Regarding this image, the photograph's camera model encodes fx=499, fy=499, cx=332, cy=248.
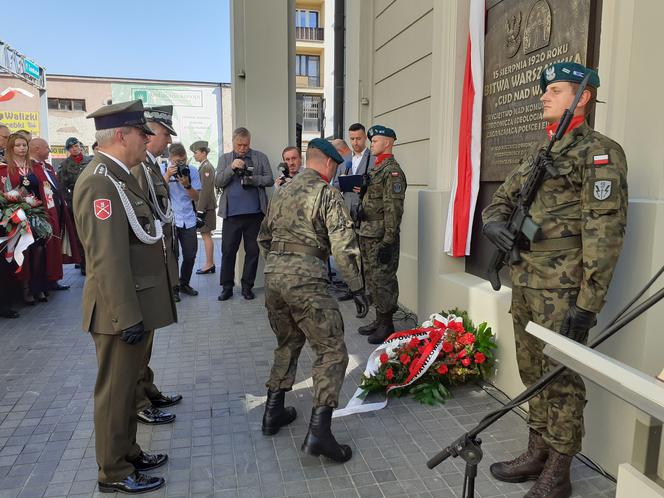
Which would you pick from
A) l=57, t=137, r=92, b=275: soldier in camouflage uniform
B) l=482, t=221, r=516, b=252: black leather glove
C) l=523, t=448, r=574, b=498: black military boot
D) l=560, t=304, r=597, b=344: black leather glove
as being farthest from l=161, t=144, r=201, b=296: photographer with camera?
l=560, t=304, r=597, b=344: black leather glove

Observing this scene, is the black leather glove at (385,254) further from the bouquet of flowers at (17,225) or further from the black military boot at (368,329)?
the bouquet of flowers at (17,225)

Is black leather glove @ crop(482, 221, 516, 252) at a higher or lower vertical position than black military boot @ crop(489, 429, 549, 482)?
higher

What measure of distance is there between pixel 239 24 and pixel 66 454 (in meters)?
6.43

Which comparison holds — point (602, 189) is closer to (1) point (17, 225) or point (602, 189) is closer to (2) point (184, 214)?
(2) point (184, 214)

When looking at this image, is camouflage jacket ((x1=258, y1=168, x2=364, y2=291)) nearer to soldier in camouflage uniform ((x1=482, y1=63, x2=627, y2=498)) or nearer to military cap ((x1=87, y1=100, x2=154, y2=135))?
soldier in camouflage uniform ((x1=482, y1=63, x2=627, y2=498))

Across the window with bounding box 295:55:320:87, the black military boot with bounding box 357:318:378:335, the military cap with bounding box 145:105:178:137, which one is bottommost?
the black military boot with bounding box 357:318:378:335

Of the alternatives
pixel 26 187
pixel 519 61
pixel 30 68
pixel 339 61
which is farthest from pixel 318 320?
pixel 30 68

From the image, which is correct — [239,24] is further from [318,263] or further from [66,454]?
[66,454]

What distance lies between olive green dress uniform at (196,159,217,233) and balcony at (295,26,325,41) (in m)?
28.2

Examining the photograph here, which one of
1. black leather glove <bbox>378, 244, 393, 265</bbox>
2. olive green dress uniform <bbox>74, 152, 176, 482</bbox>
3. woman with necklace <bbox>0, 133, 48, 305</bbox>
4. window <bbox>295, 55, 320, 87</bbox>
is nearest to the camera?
olive green dress uniform <bbox>74, 152, 176, 482</bbox>

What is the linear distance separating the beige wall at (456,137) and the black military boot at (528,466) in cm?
38

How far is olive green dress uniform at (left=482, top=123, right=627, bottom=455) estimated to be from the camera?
2.27 metres

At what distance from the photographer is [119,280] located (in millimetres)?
2385

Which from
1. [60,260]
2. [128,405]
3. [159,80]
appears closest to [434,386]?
[128,405]
